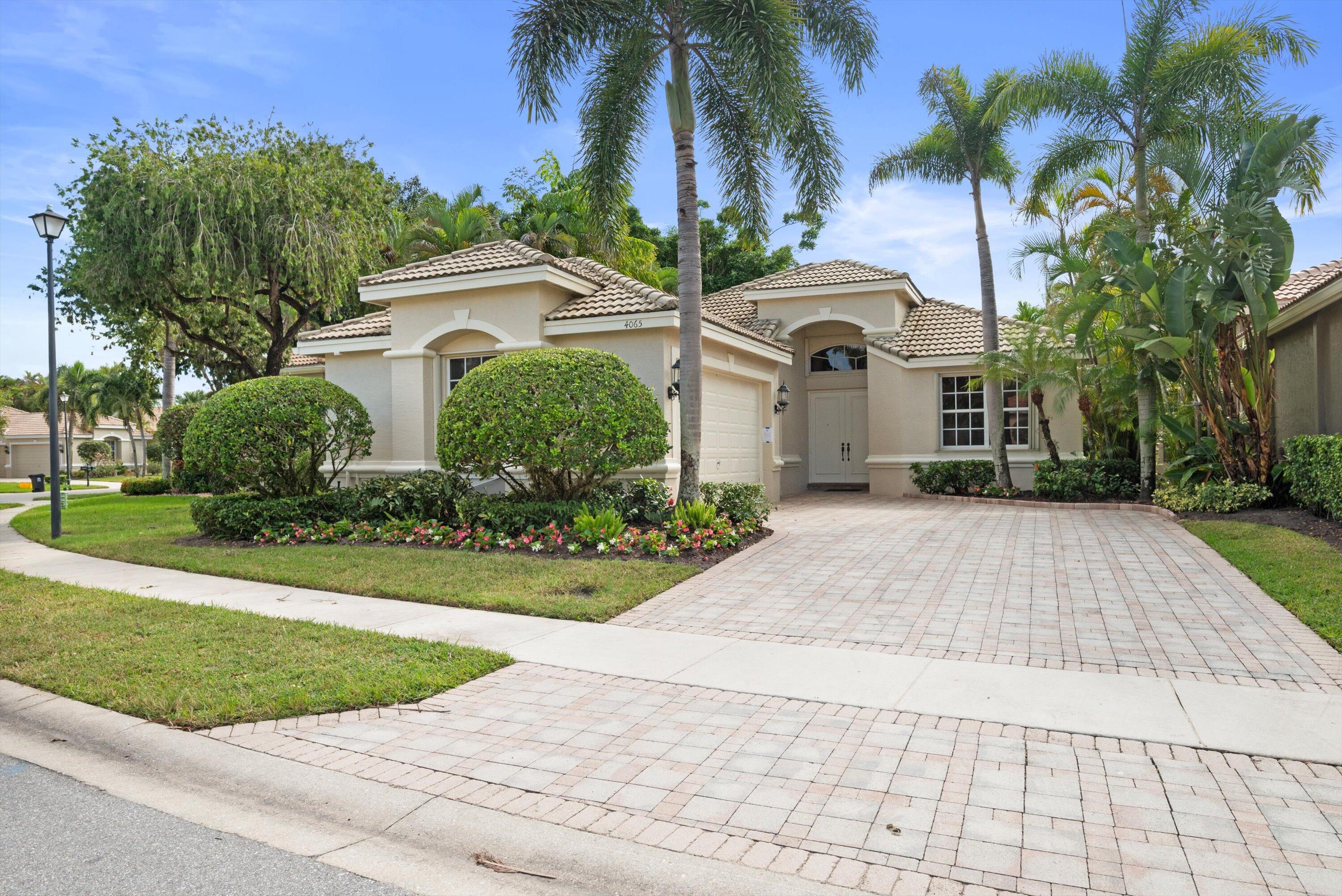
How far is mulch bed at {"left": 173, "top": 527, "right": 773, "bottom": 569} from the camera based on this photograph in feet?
34.5

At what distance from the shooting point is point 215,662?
247 inches

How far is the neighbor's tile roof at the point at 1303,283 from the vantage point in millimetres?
14156

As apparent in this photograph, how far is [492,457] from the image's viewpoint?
38.7ft

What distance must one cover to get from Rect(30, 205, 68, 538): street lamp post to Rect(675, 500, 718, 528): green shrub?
33.6 ft

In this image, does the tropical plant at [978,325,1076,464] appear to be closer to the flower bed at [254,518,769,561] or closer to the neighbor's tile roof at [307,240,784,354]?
the neighbor's tile roof at [307,240,784,354]

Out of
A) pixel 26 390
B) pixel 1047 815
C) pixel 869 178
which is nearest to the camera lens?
pixel 1047 815

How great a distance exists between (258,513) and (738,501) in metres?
7.45

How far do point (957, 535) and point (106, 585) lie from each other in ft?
36.6

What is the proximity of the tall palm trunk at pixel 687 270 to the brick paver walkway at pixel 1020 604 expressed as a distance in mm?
1772

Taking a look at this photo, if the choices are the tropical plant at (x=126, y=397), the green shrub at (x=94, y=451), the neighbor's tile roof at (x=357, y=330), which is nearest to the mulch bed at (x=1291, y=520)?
the neighbor's tile roof at (x=357, y=330)

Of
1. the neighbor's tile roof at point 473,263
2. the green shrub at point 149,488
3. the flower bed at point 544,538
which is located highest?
the neighbor's tile roof at point 473,263

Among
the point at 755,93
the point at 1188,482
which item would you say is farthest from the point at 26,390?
the point at 1188,482

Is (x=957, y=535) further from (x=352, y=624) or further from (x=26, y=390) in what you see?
(x=26, y=390)

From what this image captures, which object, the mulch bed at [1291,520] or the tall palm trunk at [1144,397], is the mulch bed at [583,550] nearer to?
the mulch bed at [1291,520]
